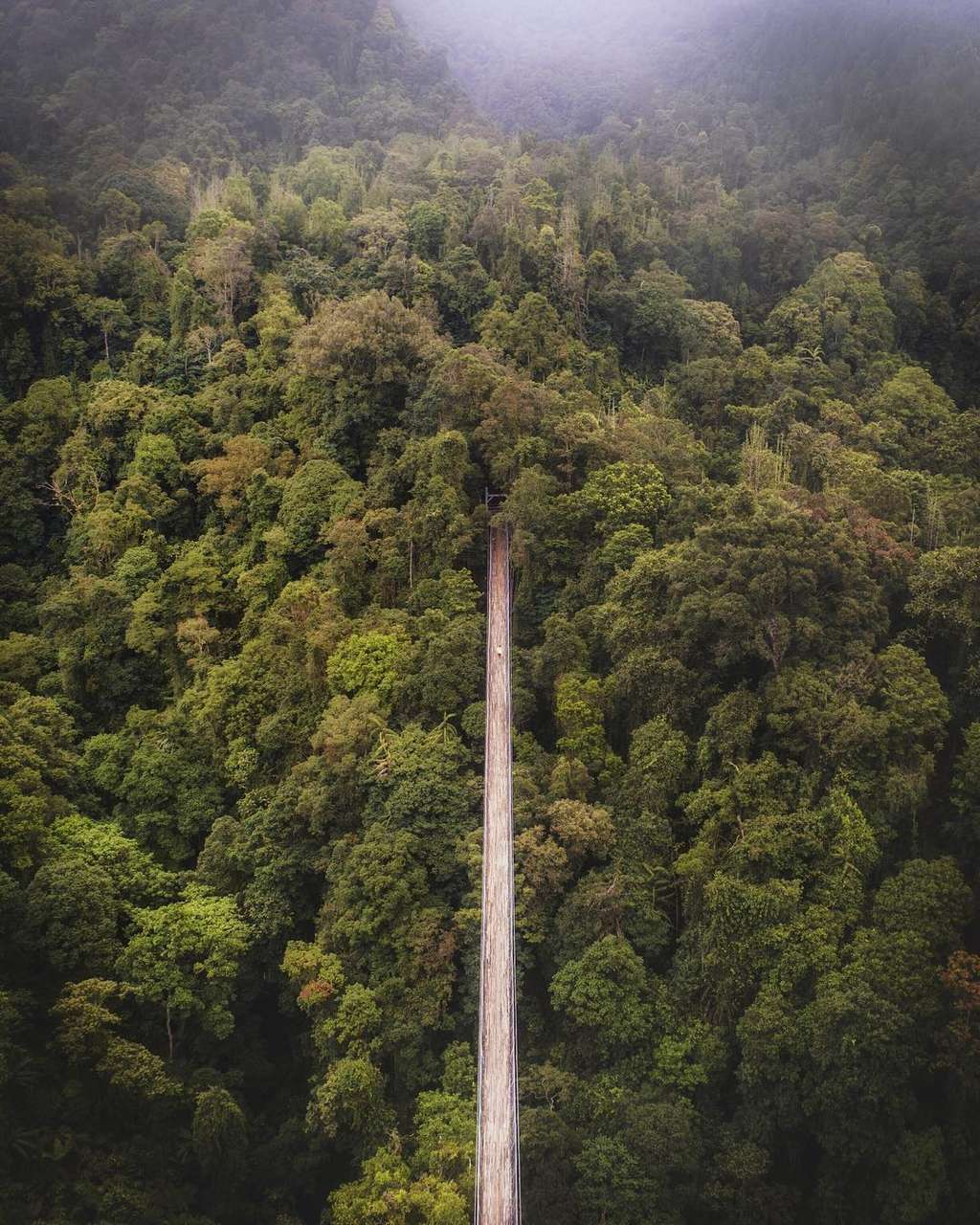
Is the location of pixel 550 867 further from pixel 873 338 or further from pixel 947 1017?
pixel 873 338

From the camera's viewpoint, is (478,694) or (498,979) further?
(478,694)

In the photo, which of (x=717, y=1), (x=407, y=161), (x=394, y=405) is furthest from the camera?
(x=717, y=1)

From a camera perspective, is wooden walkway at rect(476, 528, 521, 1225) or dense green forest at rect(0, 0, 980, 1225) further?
dense green forest at rect(0, 0, 980, 1225)

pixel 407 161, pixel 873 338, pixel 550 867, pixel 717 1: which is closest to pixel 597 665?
pixel 550 867

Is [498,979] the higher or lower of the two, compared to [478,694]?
lower

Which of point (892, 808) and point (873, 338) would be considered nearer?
point (892, 808)
